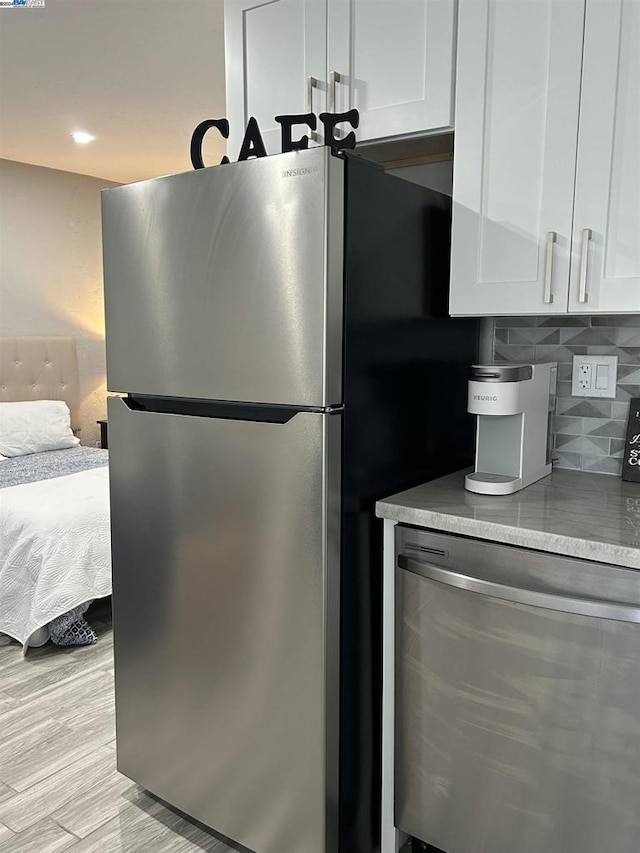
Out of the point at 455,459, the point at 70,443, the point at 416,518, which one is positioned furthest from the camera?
the point at 70,443

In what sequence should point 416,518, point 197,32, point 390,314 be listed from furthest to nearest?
point 197,32 < point 390,314 < point 416,518

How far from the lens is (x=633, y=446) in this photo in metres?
1.94

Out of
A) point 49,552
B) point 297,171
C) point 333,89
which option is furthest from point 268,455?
point 49,552

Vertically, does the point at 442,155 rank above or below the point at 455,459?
above

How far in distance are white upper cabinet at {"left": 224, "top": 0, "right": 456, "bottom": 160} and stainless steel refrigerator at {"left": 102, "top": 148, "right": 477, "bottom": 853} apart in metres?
0.27

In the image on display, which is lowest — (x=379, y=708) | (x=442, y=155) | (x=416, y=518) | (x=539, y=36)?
(x=379, y=708)

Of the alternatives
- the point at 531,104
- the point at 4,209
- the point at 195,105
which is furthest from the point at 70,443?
the point at 531,104

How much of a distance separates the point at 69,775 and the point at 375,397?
157 cm

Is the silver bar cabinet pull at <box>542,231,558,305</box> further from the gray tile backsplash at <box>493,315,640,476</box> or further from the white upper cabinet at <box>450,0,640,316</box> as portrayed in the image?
the gray tile backsplash at <box>493,315,640,476</box>

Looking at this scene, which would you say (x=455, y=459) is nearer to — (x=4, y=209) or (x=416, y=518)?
(x=416, y=518)

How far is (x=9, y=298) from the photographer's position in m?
4.90

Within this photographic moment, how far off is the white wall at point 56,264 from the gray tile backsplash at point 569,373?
12.8ft

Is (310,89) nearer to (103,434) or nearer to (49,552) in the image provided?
(49,552)

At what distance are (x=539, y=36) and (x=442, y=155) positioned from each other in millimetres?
506
